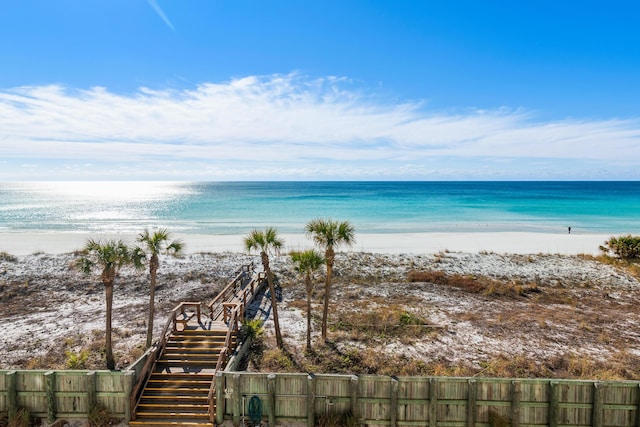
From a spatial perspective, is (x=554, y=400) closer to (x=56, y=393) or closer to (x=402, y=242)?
(x=56, y=393)

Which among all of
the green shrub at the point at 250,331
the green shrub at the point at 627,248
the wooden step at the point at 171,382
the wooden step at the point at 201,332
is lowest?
the wooden step at the point at 171,382

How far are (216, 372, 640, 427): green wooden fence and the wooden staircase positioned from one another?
1.25 m

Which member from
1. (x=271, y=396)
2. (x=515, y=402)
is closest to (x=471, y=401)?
(x=515, y=402)

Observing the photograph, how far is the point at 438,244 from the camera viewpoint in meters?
44.9

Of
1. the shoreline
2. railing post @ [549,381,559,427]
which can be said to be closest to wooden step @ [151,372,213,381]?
railing post @ [549,381,559,427]

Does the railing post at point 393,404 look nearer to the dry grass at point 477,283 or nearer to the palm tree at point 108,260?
the palm tree at point 108,260

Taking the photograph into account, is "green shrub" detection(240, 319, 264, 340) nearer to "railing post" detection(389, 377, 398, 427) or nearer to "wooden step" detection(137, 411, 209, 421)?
"wooden step" detection(137, 411, 209, 421)

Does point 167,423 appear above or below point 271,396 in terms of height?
below

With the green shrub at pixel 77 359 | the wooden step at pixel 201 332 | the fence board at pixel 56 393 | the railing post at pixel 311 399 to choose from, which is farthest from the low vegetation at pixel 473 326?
the green shrub at pixel 77 359

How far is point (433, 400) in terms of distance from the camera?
33.8 ft

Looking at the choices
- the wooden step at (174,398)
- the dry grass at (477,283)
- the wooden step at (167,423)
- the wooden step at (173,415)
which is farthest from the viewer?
the dry grass at (477,283)

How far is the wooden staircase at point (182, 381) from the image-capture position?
1105cm

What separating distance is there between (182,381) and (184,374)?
0.31m

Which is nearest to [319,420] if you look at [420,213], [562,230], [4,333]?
[4,333]
